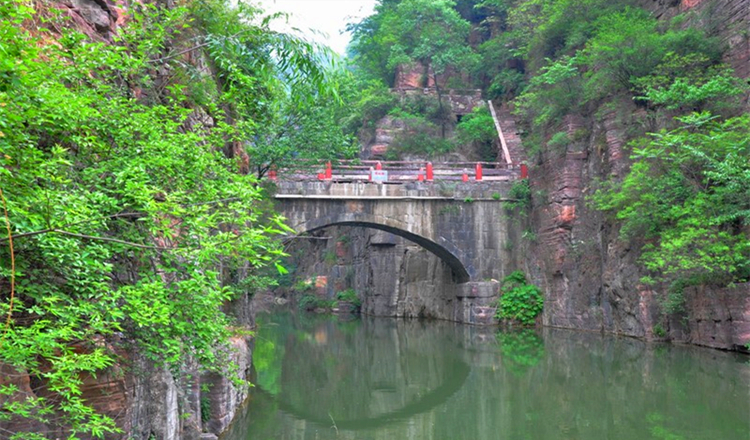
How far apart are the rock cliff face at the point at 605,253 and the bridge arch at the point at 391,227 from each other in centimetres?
206

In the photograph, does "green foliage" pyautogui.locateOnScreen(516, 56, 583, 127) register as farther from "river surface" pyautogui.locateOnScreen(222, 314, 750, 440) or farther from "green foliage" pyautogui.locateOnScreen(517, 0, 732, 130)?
"river surface" pyautogui.locateOnScreen(222, 314, 750, 440)

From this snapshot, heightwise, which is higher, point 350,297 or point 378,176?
point 378,176

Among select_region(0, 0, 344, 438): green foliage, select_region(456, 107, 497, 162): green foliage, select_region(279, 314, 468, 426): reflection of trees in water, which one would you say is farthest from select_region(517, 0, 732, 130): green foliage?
select_region(0, 0, 344, 438): green foliage

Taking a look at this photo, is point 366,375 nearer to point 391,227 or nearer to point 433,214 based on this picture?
point 391,227

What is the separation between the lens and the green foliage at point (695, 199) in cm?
1130

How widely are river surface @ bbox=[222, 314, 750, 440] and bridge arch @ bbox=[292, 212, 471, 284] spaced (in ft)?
12.6

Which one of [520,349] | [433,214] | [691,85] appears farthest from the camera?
[433,214]

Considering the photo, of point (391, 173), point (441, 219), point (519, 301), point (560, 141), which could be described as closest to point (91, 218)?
point (560, 141)

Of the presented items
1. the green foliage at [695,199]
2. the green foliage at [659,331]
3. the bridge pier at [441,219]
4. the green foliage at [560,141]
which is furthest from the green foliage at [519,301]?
the green foliage at [695,199]

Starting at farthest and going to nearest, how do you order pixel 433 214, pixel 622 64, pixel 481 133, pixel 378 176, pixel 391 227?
1. pixel 481 133
2. pixel 433 214
3. pixel 391 227
4. pixel 378 176
5. pixel 622 64

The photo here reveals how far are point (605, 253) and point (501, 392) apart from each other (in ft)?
24.1

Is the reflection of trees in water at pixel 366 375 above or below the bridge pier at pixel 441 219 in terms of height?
below

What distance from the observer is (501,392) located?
32.1ft

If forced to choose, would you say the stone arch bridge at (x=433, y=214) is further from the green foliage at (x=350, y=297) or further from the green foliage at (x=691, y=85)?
the green foliage at (x=350, y=297)
